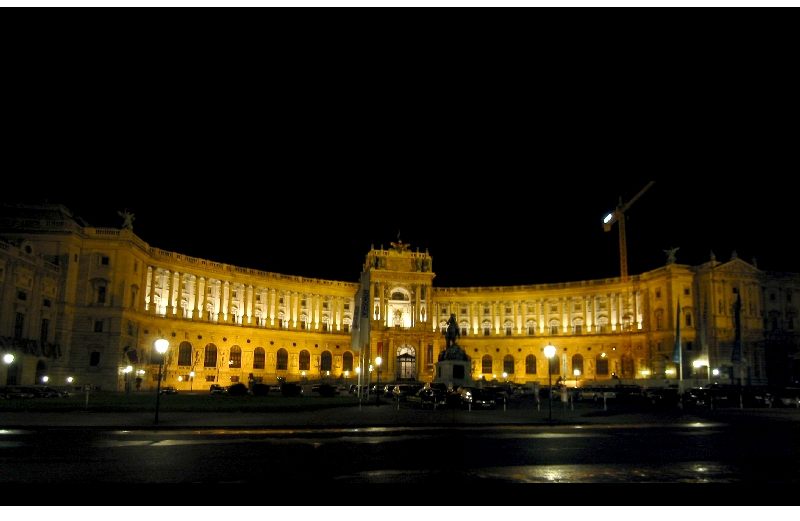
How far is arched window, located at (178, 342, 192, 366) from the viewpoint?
9400 cm

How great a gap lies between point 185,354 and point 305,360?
20.4 m

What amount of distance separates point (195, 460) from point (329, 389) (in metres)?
48.8

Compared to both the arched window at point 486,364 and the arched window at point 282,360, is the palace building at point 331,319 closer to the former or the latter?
the arched window at point 282,360

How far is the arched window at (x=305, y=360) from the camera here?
108 meters

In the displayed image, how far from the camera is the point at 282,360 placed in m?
106

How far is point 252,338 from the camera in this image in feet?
339

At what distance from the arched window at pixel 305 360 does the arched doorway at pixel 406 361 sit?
14441mm

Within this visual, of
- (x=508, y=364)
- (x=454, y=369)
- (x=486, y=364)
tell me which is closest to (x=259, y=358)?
(x=486, y=364)

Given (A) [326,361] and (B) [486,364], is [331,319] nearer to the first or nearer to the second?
(A) [326,361]

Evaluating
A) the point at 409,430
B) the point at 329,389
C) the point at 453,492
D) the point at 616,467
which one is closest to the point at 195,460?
the point at 453,492

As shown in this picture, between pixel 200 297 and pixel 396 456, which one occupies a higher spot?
pixel 200 297

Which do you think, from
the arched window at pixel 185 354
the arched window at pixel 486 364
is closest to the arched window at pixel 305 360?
the arched window at pixel 185 354

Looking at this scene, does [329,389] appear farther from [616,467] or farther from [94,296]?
[616,467]

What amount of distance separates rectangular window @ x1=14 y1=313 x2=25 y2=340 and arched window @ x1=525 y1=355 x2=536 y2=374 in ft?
249
